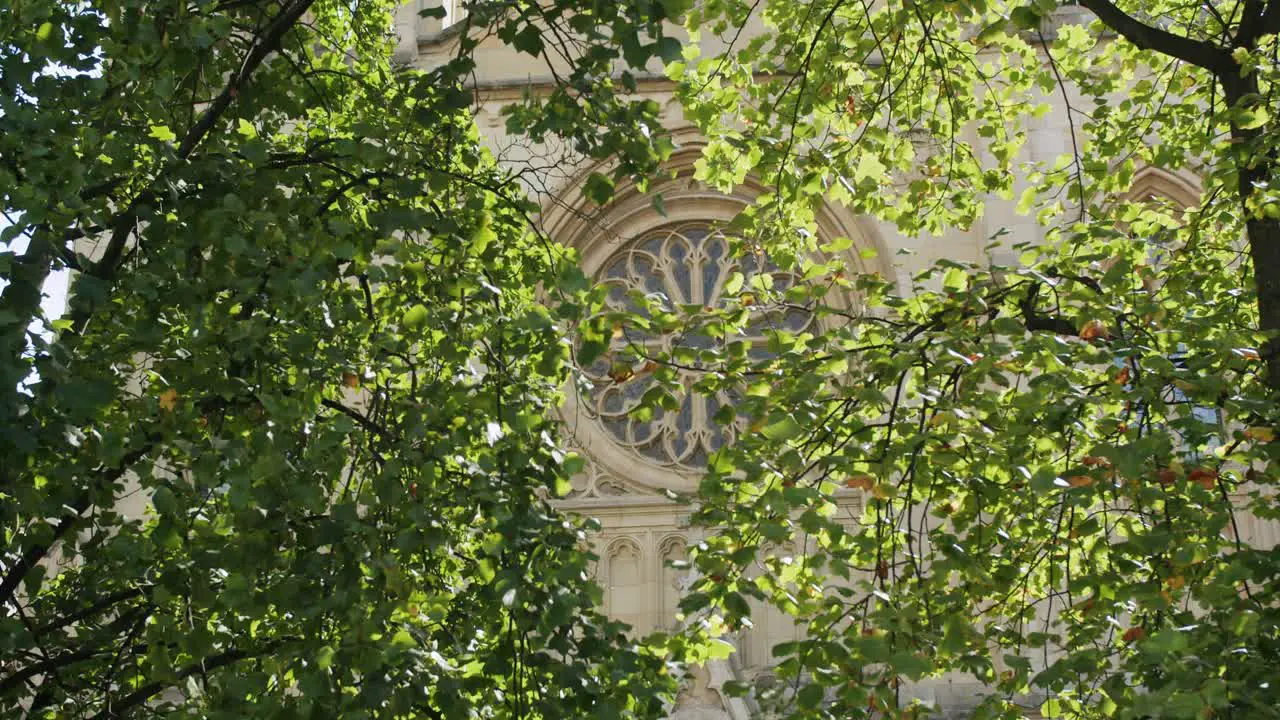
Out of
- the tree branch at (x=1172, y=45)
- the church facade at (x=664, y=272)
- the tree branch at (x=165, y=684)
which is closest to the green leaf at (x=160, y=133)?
the tree branch at (x=165, y=684)

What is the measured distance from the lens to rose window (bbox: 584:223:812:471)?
13.5 m

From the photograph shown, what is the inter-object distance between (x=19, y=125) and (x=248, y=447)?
117 cm

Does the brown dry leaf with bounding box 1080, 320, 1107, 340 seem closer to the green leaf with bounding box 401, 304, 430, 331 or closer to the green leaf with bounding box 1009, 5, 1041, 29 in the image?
the green leaf with bounding box 1009, 5, 1041, 29

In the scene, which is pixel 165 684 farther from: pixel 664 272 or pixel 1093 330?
pixel 664 272

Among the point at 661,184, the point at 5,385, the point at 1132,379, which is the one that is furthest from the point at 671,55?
the point at 661,184

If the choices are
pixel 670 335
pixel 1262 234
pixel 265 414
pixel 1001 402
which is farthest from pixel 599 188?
pixel 670 335

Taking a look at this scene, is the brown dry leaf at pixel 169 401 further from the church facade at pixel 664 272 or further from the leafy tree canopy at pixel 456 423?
the church facade at pixel 664 272

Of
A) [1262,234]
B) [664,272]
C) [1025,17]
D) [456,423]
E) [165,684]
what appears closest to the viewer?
[165,684]

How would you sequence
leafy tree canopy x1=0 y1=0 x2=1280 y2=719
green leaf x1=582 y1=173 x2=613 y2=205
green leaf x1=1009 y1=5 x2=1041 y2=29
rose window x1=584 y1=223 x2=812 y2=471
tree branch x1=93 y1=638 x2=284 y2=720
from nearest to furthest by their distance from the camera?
leafy tree canopy x1=0 y1=0 x2=1280 y2=719 → green leaf x1=582 y1=173 x2=613 y2=205 → tree branch x1=93 y1=638 x2=284 y2=720 → green leaf x1=1009 y1=5 x2=1041 y2=29 → rose window x1=584 y1=223 x2=812 y2=471

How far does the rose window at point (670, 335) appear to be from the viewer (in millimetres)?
13531

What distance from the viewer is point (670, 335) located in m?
13.7

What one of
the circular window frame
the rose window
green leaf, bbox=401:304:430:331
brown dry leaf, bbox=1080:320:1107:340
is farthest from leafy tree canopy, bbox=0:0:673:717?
the circular window frame

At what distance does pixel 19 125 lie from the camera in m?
4.58

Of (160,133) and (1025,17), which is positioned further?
(1025,17)
